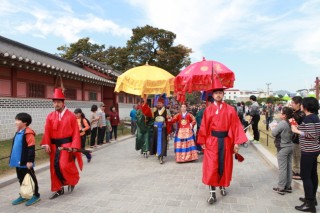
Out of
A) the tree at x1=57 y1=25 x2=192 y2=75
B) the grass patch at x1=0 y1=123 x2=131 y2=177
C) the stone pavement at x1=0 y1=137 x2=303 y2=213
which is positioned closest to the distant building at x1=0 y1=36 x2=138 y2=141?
the grass patch at x1=0 y1=123 x2=131 y2=177

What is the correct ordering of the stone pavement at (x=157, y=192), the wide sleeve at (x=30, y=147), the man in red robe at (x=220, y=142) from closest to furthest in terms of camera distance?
the stone pavement at (x=157, y=192)
the wide sleeve at (x=30, y=147)
the man in red robe at (x=220, y=142)

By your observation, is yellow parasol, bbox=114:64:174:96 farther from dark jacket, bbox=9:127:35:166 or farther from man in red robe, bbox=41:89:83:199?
dark jacket, bbox=9:127:35:166

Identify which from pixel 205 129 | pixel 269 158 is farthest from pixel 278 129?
pixel 269 158

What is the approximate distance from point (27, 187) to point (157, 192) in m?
2.25

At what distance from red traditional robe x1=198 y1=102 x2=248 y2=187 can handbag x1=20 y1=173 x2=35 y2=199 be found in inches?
114

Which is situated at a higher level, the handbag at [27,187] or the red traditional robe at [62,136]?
the red traditional robe at [62,136]

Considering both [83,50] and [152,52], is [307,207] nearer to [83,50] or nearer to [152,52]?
[152,52]

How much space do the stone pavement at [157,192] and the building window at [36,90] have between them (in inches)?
258

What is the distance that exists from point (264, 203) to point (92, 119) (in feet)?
23.2

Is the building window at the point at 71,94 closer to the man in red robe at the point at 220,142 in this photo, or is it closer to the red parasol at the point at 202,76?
the red parasol at the point at 202,76

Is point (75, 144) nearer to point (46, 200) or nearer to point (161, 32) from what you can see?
point (46, 200)

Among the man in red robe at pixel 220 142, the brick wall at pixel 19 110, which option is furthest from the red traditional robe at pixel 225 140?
the brick wall at pixel 19 110

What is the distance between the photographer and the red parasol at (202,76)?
Answer: 702 centimetres

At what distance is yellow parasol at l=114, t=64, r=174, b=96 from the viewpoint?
7.44m
